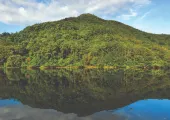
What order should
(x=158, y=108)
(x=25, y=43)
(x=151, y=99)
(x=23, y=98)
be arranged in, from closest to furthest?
(x=158, y=108) → (x=151, y=99) → (x=23, y=98) → (x=25, y=43)

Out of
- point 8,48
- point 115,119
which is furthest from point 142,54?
point 115,119

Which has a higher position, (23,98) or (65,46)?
(65,46)

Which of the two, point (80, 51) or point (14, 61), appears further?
point (14, 61)

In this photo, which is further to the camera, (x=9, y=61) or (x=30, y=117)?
(x=9, y=61)

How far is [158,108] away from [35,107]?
10469mm

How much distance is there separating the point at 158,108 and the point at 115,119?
551 cm

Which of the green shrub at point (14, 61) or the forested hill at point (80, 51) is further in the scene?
the green shrub at point (14, 61)

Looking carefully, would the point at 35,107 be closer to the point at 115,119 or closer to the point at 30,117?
the point at 30,117

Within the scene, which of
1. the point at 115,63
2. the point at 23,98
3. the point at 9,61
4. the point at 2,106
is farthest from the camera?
the point at 9,61

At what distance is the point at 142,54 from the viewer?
4616 inches

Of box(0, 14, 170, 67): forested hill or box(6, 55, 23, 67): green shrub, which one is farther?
box(6, 55, 23, 67): green shrub

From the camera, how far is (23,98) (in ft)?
83.6

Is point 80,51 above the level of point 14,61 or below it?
above

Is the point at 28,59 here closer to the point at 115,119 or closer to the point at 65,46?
the point at 65,46
